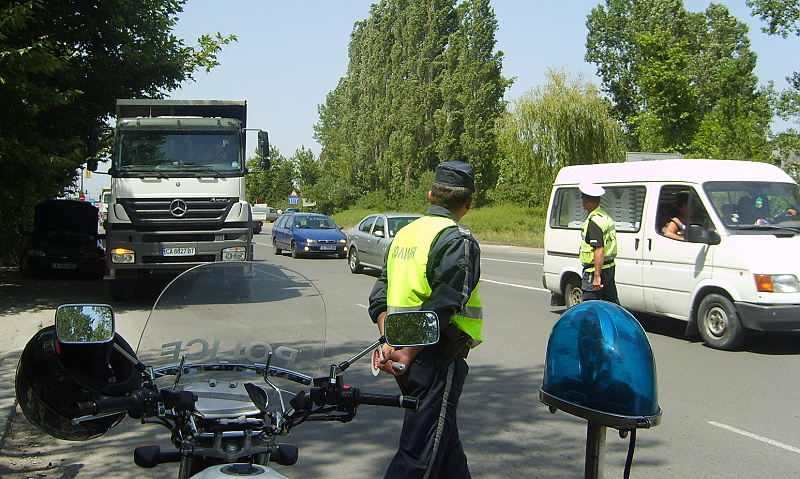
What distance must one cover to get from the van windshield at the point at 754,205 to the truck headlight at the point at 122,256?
8868 mm

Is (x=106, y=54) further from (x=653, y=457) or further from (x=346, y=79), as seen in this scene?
(x=346, y=79)

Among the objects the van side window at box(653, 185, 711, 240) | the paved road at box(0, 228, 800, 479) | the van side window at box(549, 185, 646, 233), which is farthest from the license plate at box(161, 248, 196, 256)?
the van side window at box(653, 185, 711, 240)

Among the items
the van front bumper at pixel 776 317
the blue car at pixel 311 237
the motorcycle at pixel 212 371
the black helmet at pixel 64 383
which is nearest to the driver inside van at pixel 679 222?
the van front bumper at pixel 776 317

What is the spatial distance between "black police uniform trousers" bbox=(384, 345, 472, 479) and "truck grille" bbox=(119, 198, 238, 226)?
1046 centimetres

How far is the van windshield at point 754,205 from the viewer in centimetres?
963

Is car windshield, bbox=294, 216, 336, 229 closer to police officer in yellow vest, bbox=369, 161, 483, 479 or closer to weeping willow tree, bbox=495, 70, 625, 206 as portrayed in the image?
weeping willow tree, bbox=495, 70, 625, 206

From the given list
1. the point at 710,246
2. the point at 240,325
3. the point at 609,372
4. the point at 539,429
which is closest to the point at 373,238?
the point at 710,246

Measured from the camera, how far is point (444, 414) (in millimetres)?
3338

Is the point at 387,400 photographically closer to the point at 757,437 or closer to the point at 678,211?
the point at 757,437

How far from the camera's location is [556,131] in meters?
41.0

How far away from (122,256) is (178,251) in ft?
2.92

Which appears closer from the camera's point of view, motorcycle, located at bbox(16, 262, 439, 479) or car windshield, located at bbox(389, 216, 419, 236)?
motorcycle, located at bbox(16, 262, 439, 479)

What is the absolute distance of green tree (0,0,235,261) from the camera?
11555mm

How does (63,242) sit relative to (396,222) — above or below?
below
